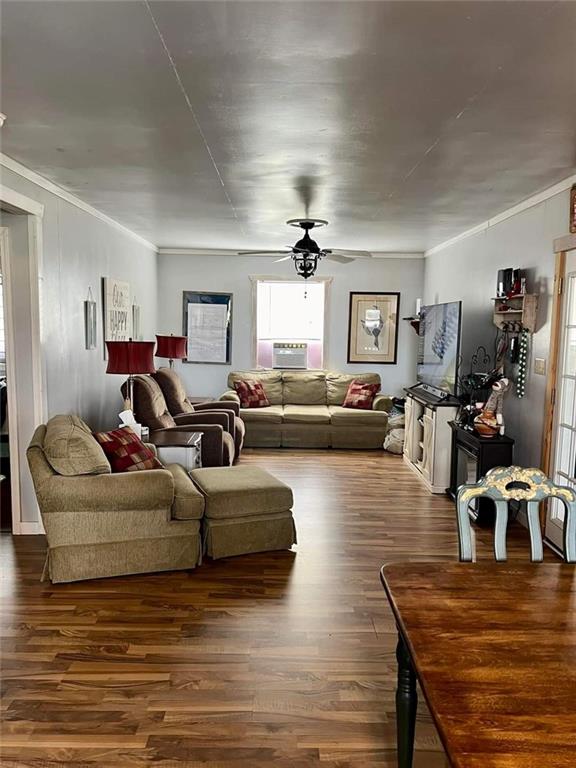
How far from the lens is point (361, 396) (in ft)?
25.1

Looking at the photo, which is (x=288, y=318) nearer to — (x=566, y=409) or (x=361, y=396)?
(x=361, y=396)

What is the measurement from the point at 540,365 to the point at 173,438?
2.88 metres

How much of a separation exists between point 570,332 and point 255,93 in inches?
105

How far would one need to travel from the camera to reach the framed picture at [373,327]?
820 cm

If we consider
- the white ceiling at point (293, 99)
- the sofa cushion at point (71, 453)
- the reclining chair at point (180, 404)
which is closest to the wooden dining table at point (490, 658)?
the white ceiling at point (293, 99)

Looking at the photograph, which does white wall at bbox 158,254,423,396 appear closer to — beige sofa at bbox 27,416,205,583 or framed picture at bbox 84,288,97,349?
framed picture at bbox 84,288,97,349

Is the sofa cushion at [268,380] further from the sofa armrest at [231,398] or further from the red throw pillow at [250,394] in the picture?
the sofa armrest at [231,398]

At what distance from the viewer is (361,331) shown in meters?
8.24

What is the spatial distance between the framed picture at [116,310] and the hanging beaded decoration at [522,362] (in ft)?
12.1

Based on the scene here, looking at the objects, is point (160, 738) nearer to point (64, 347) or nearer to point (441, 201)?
point (64, 347)

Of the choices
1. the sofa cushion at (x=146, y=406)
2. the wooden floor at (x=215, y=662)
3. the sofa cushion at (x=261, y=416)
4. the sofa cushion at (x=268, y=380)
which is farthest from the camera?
the sofa cushion at (x=268, y=380)

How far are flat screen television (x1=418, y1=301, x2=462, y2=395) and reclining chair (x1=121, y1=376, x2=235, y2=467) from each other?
221cm

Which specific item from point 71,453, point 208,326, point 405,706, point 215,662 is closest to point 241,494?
point 71,453

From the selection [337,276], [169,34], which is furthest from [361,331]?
[169,34]
